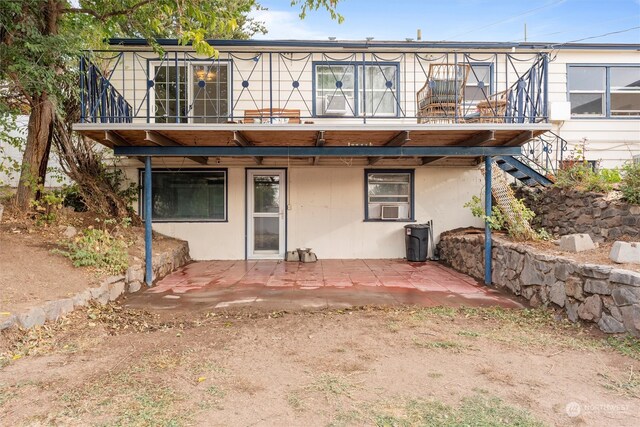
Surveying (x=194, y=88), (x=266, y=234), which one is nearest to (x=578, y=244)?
(x=266, y=234)

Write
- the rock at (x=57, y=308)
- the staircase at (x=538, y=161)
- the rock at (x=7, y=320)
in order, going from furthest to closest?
the staircase at (x=538, y=161) < the rock at (x=57, y=308) < the rock at (x=7, y=320)

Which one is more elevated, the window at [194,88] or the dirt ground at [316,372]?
the window at [194,88]


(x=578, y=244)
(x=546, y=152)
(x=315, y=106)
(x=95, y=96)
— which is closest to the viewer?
(x=578, y=244)

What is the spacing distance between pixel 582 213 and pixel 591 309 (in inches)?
119

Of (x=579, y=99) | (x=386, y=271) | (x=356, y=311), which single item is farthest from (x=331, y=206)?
(x=579, y=99)

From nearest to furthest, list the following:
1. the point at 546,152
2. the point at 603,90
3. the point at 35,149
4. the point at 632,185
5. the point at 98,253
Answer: the point at 98,253
the point at 632,185
the point at 35,149
the point at 546,152
the point at 603,90

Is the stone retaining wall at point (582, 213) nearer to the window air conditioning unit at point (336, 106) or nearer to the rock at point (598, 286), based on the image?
the rock at point (598, 286)

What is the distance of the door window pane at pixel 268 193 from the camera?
8977mm

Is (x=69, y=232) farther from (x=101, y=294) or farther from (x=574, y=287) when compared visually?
(x=574, y=287)

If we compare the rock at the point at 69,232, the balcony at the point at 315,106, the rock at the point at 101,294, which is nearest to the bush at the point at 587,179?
the balcony at the point at 315,106

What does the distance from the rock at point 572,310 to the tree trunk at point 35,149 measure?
8.24m

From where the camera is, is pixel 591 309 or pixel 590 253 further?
pixel 590 253

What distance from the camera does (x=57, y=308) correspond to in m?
4.00

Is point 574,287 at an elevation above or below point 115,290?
above
